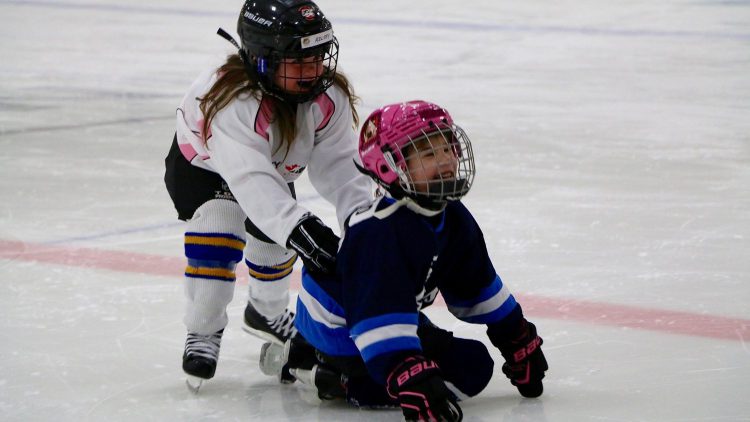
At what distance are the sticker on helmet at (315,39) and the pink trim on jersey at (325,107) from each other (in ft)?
0.55

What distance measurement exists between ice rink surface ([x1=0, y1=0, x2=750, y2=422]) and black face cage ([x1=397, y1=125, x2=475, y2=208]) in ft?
1.42

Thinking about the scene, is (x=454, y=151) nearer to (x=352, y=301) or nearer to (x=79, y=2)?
(x=352, y=301)

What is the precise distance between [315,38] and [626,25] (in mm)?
5877

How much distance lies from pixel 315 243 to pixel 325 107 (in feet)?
1.26

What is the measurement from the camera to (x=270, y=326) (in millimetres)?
2424

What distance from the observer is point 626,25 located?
7.62m

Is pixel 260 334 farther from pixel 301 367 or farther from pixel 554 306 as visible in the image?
pixel 554 306

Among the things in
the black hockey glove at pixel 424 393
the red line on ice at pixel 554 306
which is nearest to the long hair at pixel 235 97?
the black hockey glove at pixel 424 393

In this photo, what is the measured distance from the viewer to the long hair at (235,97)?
2139 mm

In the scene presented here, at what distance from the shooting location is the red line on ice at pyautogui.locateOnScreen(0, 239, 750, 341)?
250cm

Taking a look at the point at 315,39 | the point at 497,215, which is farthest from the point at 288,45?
the point at 497,215

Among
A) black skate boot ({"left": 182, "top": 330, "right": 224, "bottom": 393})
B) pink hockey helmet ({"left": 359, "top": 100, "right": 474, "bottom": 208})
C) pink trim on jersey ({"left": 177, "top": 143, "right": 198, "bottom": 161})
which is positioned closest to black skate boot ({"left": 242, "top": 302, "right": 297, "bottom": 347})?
black skate boot ({"left": 182, "top": 330, "right": 224, "bottom": 393})

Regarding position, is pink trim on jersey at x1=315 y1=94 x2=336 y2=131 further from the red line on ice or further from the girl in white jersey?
the red line on ice

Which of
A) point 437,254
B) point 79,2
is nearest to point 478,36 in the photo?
point 79,2
